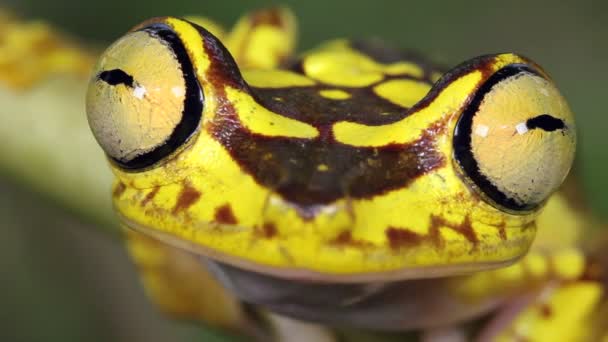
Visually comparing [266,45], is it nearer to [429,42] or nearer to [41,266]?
[41,266]

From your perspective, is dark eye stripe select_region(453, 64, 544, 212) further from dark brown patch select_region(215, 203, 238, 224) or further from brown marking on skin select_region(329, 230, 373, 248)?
dark brown patch select_region(215, 203, 238, 224)

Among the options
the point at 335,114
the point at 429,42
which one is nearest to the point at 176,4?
the point at 429,42

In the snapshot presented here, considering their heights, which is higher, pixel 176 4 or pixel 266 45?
pixel 266 45

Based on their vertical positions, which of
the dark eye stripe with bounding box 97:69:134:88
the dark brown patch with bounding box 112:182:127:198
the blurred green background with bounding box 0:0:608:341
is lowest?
the blurred green background with bounding box 0:0:608:341

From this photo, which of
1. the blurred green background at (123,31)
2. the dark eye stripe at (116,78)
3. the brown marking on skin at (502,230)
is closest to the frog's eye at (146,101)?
the dark eye stripe at (116,78)

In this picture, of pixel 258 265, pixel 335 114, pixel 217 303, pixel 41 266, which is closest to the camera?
pixel 258 265

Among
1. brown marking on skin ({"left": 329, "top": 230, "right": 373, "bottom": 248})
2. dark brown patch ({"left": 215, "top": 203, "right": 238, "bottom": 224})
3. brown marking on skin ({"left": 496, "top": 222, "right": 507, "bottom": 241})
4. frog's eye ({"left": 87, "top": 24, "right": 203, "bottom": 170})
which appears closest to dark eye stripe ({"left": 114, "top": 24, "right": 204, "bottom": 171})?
frog's eye ({"left": 87, "top": 24, "right": 203, "bottom": 170})

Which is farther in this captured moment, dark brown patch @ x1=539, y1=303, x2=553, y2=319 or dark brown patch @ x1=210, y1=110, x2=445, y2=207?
dark brown patch @ x1=539, y1=303, x2=553, y2=319

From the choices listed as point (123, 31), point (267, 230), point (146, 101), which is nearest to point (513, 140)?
point (267, 230)
